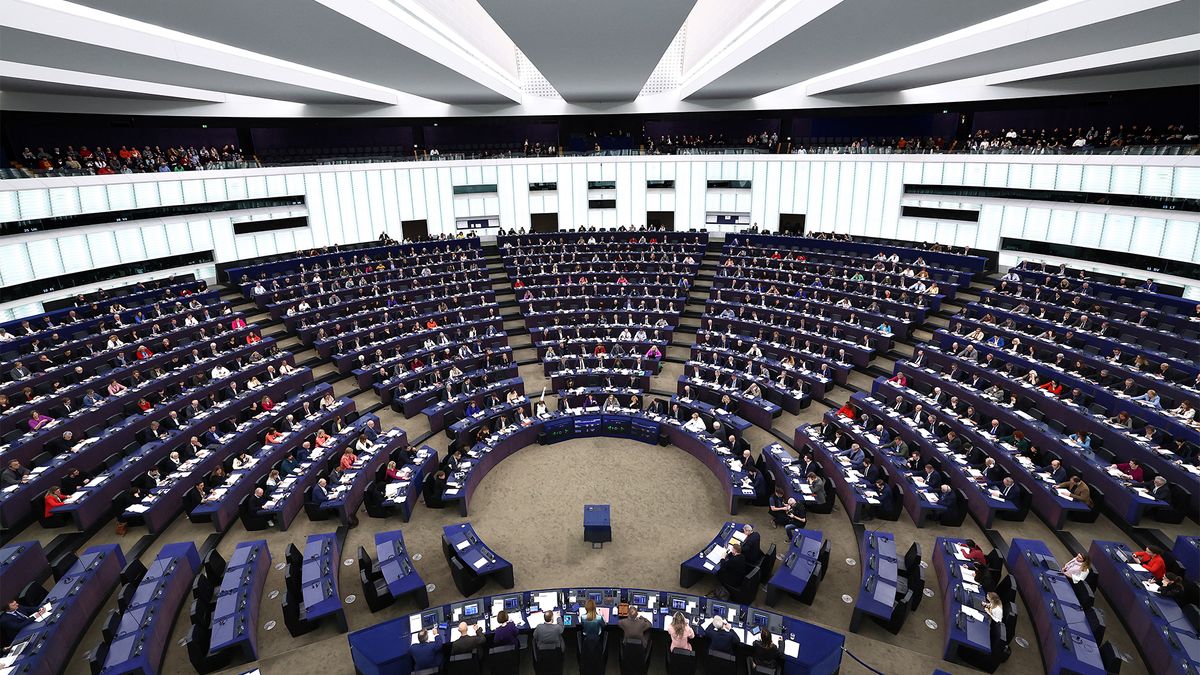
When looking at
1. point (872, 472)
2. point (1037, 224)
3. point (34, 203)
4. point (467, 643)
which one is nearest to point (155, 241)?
point (34, 203)

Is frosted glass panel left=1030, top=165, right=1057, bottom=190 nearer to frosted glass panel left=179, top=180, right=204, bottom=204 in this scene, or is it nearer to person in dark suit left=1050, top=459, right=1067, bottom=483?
person in dark suit left=1050, top=459, right=1067, bottom=483

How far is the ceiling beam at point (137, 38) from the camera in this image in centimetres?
1126

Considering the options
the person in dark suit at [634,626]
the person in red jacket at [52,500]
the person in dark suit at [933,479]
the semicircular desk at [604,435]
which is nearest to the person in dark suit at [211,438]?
the person in red jacket at [52,500]

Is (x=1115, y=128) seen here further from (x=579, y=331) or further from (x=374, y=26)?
(x=374, y=26)

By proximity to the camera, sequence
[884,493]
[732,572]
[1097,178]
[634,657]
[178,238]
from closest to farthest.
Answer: [634,657], [732,572], [884,493], [1097,178], [178,238]

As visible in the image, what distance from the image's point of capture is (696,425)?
15461 mm

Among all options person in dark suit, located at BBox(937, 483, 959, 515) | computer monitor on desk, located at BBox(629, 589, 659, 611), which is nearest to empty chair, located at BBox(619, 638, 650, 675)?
computer monitor on desk, located at BBox(629, 589, 659, 611)

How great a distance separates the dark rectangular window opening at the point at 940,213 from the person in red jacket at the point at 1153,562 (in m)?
19.8

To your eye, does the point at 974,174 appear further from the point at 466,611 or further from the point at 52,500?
the point at 52,500

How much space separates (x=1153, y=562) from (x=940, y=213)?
21220 mm

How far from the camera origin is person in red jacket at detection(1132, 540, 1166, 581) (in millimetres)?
9055

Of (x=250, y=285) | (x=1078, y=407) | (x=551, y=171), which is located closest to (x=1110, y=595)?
(x=1078, y=407)

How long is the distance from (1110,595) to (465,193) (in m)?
30.2

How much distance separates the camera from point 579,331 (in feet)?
71.3
